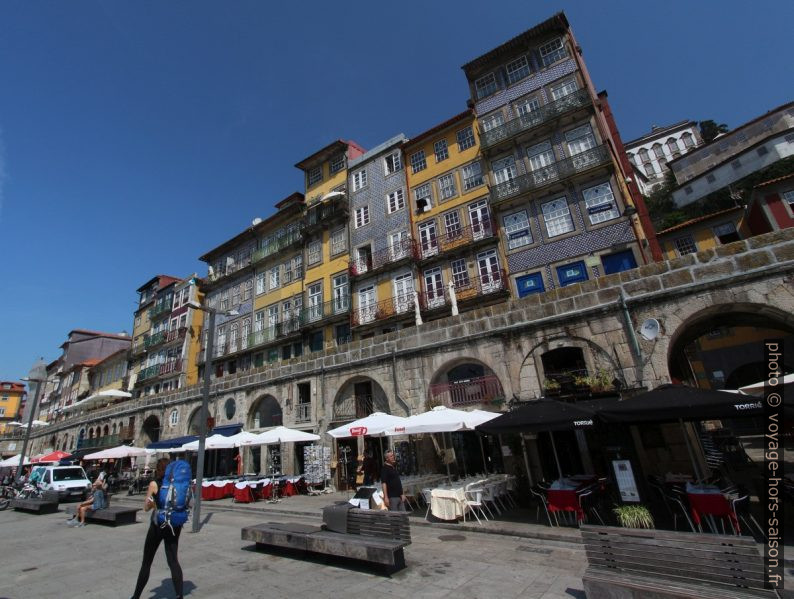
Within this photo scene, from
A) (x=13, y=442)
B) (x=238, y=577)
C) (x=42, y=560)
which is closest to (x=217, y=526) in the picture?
(x=42, y=560)

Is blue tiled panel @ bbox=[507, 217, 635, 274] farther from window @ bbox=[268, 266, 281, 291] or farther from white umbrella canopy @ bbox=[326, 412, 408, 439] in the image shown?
window @ bbox=[268, 266, 281, 291]

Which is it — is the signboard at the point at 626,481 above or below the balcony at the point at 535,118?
below

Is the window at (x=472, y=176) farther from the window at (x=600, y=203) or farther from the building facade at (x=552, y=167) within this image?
the window at (x=600, y=203)

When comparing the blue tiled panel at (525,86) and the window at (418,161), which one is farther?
the window at (418,161)

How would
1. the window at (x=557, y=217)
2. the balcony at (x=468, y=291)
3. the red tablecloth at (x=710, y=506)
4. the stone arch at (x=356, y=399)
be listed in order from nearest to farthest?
the red tablecloth at (x=710, y=506)
the stone arch at (x=356, y=399)
the window at (x=557, y=217)
the balcony at (x=468, y=291)

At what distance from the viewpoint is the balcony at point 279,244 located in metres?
28.5

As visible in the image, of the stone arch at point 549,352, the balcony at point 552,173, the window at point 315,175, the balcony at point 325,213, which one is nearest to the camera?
the stone arch at point 549,352

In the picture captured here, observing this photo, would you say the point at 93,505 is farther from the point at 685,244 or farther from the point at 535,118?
the point at 685,244

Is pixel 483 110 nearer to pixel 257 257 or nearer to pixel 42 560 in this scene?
pixel 257 257

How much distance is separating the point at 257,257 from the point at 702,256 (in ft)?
90.5

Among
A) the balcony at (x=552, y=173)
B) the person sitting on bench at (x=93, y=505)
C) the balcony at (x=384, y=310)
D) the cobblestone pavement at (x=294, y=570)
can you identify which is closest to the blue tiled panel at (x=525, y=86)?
the balcony at (x=552, y=173)

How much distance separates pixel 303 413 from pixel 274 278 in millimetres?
13945

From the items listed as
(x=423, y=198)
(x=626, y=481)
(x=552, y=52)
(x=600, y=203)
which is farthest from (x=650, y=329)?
(x=552, y=52)

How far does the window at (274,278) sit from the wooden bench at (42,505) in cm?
1714
